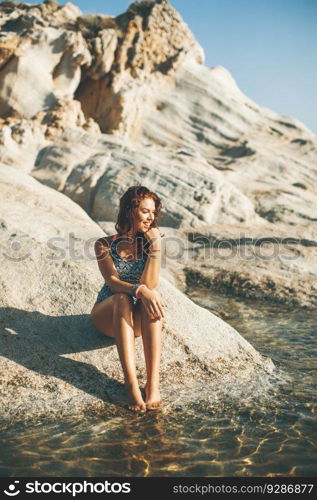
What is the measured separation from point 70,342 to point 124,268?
0.96m

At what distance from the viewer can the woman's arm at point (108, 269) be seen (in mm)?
4641

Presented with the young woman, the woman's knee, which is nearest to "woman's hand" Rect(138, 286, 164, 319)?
the young woman

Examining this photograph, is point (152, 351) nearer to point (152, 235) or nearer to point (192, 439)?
point (192, 439)

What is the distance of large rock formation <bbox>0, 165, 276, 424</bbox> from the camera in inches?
179

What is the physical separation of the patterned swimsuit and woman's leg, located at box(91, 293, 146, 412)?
11.2 inches

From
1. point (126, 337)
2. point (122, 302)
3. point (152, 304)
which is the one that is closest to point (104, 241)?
point (122, 302)

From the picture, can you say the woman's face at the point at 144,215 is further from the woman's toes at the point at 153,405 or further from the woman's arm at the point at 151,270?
the woman's toes at the point at 153,405

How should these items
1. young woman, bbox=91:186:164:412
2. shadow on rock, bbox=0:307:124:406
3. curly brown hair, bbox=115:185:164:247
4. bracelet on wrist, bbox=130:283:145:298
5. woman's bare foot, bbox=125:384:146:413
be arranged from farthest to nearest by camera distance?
curly brown hair, bbox=115:185:164:247 → shadow on rock, bbox=0:307:124:406 → bracelet on wrist, bbox=130:283:145:298 → young woman, bbox=91:186:164:412 → woman's bare foot, bbox=125:384:146:413

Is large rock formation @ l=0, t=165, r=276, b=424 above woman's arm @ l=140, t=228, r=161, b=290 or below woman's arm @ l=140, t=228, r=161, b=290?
below

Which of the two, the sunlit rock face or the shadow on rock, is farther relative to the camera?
the sunlit rock face

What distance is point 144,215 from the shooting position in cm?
489

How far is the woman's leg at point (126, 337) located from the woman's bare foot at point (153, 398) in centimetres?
6

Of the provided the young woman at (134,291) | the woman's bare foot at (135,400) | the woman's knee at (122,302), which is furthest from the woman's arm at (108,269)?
the woman's bare foot at (135,400)

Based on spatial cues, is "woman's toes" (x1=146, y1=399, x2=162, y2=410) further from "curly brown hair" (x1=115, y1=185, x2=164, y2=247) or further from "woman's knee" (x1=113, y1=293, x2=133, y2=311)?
"curly brown hair" (x1=115, y1=185, x2=164, y2=247)
